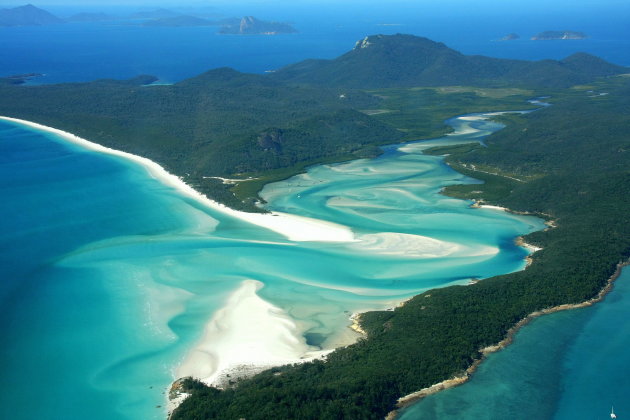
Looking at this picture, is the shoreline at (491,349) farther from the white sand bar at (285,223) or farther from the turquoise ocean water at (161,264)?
the white sand bar at (285,223)

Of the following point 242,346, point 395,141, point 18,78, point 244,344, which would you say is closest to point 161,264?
point 244,344

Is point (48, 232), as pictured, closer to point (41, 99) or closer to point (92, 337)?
point (92, 337)

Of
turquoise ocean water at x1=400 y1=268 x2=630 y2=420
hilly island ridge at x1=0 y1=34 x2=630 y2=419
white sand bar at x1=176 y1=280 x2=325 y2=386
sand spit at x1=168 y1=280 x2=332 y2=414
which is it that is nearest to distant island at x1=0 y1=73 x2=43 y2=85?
hilly island ridge at x1=0 y1=34 x2=630 y2=419

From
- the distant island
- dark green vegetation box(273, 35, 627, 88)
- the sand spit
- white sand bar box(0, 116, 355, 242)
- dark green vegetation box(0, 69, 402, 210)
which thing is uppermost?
→ dark green vegetation box(273, 35, 627, 88)

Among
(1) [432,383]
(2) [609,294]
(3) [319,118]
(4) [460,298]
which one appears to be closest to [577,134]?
(3) [319,118]

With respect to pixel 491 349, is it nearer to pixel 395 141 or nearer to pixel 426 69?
pixel 395 141

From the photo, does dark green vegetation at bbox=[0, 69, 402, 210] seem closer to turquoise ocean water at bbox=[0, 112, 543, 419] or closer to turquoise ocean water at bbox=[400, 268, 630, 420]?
turquoise ocean water at bbox=[0, 112, 543, 419]
